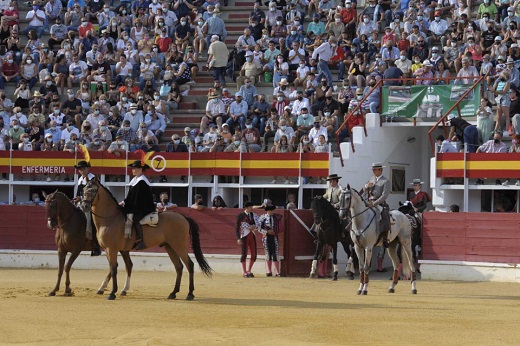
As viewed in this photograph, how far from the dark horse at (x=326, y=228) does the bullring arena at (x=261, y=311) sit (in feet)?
1.91

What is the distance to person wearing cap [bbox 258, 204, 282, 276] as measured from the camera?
2328 centimetres

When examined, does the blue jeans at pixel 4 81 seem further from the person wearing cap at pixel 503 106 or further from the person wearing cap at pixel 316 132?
the person wearing cap at pixel 503 106

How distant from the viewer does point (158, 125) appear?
28.0 m

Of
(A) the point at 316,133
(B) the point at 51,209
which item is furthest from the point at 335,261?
(B) the point at 51,209

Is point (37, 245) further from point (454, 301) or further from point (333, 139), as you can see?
point (454, 301)

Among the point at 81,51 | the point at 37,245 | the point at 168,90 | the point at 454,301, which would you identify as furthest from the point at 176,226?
the point at 81,51

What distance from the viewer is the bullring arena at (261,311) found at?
1316 cm

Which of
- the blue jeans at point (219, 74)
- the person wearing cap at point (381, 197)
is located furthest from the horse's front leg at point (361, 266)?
the blue jeans at point (219, 74)

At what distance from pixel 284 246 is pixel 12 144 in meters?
7.96

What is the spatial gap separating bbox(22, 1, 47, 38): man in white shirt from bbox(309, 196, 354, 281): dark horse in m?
13.5

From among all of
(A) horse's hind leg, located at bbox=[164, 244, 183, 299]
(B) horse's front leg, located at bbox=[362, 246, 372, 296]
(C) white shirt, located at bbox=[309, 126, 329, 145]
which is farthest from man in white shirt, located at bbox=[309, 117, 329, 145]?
(A) horse's hind leg, located at bbox=[164, 244, 183, 299]

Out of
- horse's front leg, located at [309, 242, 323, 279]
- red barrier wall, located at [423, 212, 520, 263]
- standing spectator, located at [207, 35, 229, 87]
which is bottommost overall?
horse's front leg, located at [309, 242, 323, 279]

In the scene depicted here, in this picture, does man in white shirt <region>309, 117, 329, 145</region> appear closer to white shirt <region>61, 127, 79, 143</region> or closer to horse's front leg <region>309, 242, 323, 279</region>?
horse's front leg <region>309, 242, 323, 279</region>

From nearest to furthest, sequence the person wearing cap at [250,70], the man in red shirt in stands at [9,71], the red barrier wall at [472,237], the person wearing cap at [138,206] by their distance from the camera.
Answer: the person wearing cap at [138,206], the red barrier wall at [472,237], the person wearing cap at [250,70], the man in red shirt in stands at [9,71]
